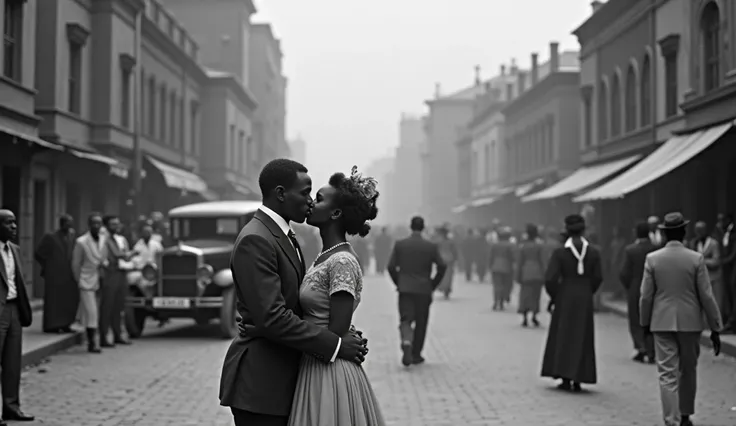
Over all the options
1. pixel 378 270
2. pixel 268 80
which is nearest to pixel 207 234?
pixel 378 270

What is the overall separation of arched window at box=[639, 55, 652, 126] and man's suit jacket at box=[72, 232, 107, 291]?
15.9 m

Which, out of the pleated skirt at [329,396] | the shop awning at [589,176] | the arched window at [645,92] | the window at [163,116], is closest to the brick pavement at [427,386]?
the pleated skirt at [329,396]

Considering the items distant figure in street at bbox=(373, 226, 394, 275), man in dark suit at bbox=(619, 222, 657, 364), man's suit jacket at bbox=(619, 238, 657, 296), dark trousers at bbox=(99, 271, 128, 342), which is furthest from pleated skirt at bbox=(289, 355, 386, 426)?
distant figure in street at bbox=(373, 226, 394, 275)

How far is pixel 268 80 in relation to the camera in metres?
63.2

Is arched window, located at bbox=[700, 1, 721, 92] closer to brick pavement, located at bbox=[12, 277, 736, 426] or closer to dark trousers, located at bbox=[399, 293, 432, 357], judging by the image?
brick pavement, located at bbox=[12, 277, 736, 426]

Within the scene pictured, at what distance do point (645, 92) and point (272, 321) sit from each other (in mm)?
22990

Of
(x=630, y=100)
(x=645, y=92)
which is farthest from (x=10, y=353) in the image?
(x=630, y=100)

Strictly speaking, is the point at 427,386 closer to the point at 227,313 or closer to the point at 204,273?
the point at 227,313

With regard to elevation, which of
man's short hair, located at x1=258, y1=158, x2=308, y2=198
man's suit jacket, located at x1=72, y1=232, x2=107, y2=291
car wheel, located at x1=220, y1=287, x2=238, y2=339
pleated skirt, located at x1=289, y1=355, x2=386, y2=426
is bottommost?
car wheel, located at x1=220, y1=287, x2=238, y2=339

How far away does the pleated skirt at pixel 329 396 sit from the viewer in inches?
162

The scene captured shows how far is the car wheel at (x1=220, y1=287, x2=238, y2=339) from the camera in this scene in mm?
15406

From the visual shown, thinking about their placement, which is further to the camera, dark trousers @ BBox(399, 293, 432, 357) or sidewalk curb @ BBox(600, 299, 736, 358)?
sidewalk curb @ BBox(600, 299, 736, 358)

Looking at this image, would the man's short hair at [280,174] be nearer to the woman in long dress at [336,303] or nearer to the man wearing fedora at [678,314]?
the woman in long dress at [336,303]

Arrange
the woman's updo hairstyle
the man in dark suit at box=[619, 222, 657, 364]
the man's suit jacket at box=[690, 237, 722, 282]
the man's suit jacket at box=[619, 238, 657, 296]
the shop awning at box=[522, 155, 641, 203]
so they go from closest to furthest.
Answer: the woman's updo hairstyle, the man's suit jacket at box=[619, 238, 657, 296], the man in dark suit at box=[619, 222, 657, 364], the man's suit jacket at box=[690, 237, 722, 282], the shop awning at box=[522, 155, 641, 203]
